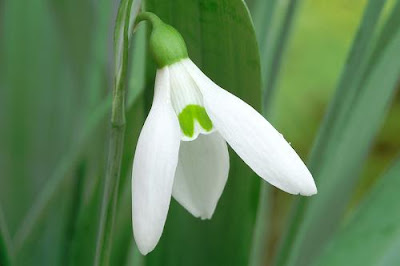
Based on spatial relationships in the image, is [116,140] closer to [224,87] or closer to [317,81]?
[224,87]

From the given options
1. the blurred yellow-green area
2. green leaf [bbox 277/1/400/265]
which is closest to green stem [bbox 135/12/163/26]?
green leaf [bbox 277/1/400/265]

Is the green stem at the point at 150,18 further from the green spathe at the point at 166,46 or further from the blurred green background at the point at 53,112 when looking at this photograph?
the blurred green background at the point at 53,112

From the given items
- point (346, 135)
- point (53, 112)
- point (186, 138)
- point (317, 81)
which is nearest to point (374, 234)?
point (346, 135)

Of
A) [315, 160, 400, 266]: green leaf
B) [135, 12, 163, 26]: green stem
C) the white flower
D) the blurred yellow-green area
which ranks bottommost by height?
the blurred yellow-green area

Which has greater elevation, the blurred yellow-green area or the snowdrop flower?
the snowdrop flower

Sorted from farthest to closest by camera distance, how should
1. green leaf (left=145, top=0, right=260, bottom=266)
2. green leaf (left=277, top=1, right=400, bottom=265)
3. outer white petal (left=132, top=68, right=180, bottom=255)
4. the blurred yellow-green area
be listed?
the blurred yellow-green area
green leaf (left=277, top=1, right=400, bottom=265)
green leaf (left=145, top=0, right=260, bottom=266)
outer white petal (left=132, top=68, right=180, bottom=255)

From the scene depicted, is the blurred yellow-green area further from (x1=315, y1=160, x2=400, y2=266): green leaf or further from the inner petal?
the inner petal

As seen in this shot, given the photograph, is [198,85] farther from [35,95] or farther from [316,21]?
[316,21]
